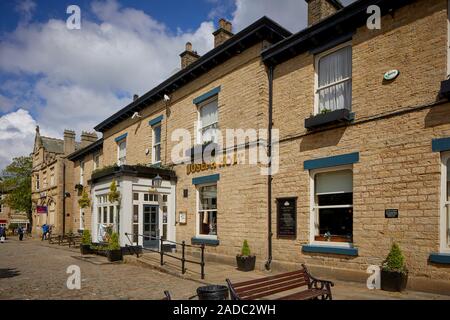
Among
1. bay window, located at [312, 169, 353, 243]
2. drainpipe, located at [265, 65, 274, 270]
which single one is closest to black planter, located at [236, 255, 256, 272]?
drainpipe, located at [265, 65, 274, 270]

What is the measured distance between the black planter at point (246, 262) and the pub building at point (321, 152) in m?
0.25

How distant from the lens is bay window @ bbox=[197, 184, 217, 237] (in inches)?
521

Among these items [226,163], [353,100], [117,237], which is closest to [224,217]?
[226,163]

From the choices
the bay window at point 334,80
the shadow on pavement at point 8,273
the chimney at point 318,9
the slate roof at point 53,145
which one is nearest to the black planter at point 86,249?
the shadow on pavement at point 8,273

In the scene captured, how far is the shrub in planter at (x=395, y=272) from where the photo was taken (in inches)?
302

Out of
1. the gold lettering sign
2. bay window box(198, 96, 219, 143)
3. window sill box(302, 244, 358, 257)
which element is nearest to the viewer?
window sill box(302, 244, 358, 257)

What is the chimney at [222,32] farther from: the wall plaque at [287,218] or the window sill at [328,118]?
the wall plaque at [287,218]

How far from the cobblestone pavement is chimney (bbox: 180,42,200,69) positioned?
949cm

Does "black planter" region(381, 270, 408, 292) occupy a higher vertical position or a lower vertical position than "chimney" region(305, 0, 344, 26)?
lower

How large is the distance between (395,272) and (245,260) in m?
4.34

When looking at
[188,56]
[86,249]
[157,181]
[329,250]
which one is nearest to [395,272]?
[329,250]

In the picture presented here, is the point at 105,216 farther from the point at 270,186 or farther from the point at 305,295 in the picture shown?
the point at 305,295

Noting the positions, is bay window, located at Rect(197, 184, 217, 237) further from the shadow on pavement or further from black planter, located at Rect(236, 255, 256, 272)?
A: the shadow on pavement
